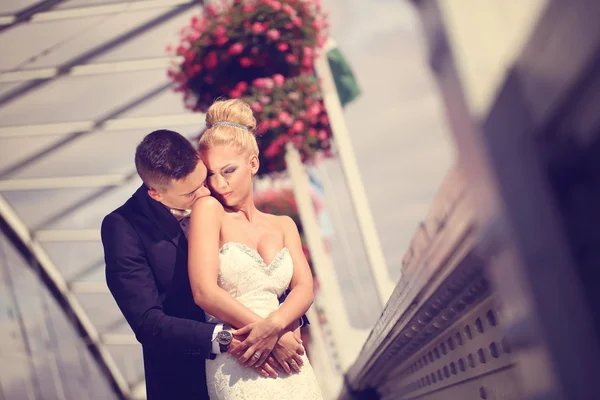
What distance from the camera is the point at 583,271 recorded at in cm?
79

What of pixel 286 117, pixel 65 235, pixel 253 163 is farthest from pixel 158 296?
pixel 65 235

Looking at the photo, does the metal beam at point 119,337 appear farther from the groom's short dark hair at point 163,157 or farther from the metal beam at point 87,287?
the groom's short dark hair at point 163,157

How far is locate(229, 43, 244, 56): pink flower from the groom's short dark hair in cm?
276

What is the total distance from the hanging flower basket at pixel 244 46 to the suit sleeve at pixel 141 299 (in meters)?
2.92

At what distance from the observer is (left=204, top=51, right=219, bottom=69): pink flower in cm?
519

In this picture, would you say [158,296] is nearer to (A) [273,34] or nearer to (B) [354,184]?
(B) [354,184]

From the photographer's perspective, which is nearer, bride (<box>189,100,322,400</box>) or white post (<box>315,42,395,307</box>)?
bride (<box>189,100,322,400</box>)

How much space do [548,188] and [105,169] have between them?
8.52 meters

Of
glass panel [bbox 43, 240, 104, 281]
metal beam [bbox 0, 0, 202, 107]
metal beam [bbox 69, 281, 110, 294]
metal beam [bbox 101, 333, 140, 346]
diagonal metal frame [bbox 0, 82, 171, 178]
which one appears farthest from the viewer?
metal beam [bbox 101, 333, 140, 346]

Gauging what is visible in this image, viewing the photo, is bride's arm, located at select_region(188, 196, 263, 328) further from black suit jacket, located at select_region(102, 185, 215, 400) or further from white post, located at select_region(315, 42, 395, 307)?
white post, located at select_region(315, 42, 395, 307)

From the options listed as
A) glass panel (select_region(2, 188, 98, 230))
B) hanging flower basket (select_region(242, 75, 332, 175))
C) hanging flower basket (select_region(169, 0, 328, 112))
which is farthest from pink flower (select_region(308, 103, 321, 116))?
glass panel (select_region(2, 188, 98, 230))

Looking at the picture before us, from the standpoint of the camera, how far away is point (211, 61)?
17.0ft

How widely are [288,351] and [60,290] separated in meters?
8.83

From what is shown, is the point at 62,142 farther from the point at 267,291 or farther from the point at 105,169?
the point at 267,291
